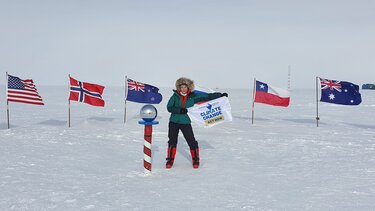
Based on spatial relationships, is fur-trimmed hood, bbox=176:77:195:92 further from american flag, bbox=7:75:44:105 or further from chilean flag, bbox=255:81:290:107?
chilean flag, bbox=255:81:290:107

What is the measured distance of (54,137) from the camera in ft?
29.8

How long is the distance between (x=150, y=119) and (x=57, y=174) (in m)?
1.91

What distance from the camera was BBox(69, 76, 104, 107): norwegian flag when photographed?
36.0 feet

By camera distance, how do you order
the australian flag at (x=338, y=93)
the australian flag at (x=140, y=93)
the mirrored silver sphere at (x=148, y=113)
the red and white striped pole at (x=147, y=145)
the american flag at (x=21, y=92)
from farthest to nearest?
1. the australian flag at (x=140, y=93)
2. the australian flag at (x=338, y=93)
3. the american flag at (x=21, y=92)
4. the red and white striped pole at (x=147, y=145)
5. the mirrored silver sphere at (x=148, y=113)

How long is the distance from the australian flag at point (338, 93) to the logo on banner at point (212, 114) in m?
7.48

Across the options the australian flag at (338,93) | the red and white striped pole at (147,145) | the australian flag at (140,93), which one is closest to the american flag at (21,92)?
the australian flag at (140,93)

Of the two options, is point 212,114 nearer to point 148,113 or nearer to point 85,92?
point 148,113

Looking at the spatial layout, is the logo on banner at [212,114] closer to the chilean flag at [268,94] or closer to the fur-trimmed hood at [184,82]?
the fur-trimmed hood at [184,82]

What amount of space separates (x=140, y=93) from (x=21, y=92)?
4233 millimetres

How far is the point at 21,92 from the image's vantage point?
1033 centimetres

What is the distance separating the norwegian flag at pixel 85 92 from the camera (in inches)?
432

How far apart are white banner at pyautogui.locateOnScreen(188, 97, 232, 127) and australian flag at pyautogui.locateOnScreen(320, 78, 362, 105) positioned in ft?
24.3

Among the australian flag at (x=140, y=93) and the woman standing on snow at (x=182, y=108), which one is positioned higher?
the australian flag at (x=140, y=93)

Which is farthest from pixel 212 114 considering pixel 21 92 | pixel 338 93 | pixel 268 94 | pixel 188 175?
pixel 338 93
